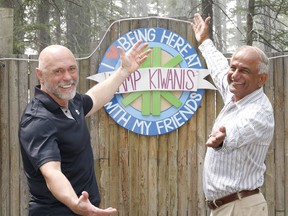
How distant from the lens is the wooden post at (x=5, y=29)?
492 centimetres

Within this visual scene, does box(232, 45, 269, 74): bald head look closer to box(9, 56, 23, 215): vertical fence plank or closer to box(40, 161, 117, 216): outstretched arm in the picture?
box(40, 161, 117, 216): outstretched arm

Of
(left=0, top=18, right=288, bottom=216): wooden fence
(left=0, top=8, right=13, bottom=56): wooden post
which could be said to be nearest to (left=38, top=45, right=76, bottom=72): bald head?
(left=0, top=18, right=288, bottom=216): wooden fence

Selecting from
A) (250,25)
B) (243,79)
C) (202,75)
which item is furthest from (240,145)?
(250,25)

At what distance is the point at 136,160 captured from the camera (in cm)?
482

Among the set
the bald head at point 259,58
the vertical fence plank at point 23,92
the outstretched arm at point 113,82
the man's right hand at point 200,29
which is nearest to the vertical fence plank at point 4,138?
the vertical fence plank at point 23,92

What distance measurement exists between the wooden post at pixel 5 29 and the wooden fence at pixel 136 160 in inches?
8.4

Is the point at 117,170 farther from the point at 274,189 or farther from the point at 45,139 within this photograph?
Result: the point at 45,139

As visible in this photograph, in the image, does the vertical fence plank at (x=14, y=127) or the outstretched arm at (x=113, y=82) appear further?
the vertical fence plank at (x=14, y=127)

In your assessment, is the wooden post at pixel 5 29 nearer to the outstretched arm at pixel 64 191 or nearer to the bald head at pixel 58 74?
the bald head at pixel 58 74

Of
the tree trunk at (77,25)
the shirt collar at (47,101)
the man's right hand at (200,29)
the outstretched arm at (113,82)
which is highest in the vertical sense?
the tree trunk at (77,25)

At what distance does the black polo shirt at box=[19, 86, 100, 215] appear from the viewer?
2.89 m

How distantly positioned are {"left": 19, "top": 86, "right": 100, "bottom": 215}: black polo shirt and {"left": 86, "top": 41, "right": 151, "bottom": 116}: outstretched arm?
0.60 metres

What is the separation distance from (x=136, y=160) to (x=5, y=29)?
186cm

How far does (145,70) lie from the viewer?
4742mm
